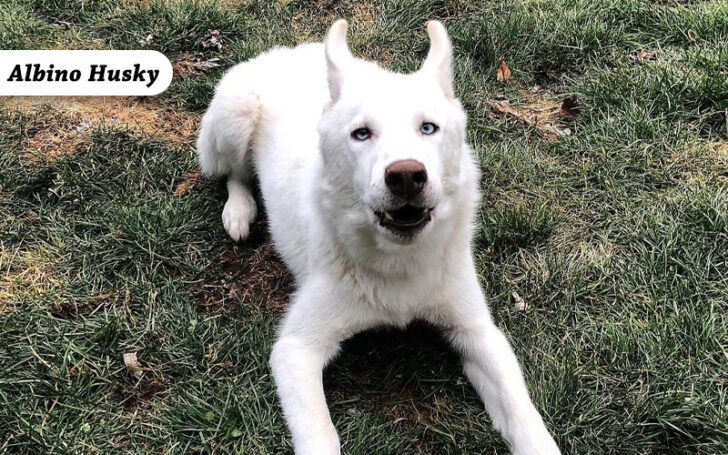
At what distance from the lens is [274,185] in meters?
4.14

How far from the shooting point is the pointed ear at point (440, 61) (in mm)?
3352

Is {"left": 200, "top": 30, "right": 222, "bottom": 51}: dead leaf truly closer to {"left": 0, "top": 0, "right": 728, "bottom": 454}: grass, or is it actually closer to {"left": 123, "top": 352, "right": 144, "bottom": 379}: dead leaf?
{"left": 0, "top": 0, "right": 728, "bottom": 454}: grass

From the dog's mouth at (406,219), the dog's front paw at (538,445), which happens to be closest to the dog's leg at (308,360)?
the dog's mouth at (406,219)

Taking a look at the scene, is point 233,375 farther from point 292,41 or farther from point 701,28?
point 701,28

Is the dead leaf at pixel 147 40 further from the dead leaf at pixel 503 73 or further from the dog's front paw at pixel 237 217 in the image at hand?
the dead leaf at pixel 503 73

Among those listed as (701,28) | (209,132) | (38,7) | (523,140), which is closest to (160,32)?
(38,7)

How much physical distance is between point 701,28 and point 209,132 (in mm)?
4165

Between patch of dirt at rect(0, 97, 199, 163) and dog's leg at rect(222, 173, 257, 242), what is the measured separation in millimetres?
789

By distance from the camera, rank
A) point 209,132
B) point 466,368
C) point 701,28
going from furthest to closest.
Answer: point 701,28
point 209,132
point 466,368

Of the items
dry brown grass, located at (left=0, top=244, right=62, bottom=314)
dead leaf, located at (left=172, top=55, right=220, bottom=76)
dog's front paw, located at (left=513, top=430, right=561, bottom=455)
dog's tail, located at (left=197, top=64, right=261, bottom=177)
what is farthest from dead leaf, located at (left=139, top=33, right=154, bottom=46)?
dog's front paw, located at (left=513, top=430, right=561, bottom=455)

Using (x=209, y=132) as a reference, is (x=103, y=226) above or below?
below

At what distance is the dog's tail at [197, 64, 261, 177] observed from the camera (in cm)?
445

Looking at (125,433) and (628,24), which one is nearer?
(125,433)

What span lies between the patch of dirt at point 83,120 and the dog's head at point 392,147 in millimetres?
2374
